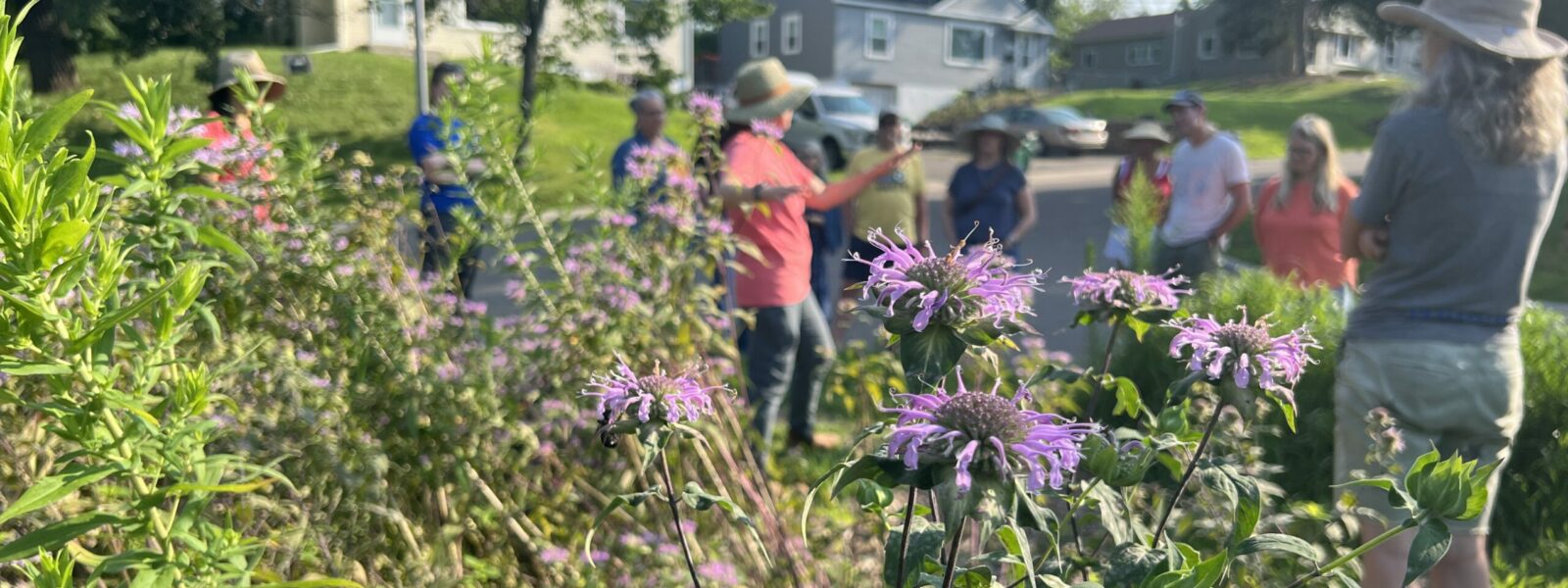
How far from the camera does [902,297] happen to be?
47.4 inches

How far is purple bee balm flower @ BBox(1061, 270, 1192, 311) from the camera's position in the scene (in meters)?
1.64

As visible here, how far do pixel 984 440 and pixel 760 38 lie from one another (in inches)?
1664

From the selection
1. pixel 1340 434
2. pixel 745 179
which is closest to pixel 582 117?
pixel 745 179

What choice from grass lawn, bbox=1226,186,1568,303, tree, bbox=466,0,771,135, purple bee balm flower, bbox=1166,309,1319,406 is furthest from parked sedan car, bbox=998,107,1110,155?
purple bee balm flower, bbox=1166,309,1319,406

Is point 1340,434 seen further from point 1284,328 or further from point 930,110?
point 930,110

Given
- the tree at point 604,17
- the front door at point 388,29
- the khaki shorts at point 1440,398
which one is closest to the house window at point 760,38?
the front door at point 388,29

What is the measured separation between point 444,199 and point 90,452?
12.8 ft

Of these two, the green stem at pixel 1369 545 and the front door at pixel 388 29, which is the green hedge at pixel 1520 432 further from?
the front door at pixel 388 29

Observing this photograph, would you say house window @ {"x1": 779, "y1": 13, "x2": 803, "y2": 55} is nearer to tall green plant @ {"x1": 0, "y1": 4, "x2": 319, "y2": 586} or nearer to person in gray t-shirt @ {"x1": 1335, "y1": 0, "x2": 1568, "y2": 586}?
person in gray t-shirt @ {"x1": 1335, "y1": 0, "x2": 1568, "y2": 586}

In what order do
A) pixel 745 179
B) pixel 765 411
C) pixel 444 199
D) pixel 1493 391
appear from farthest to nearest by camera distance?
pixel 444 199, pixel 765 411, pixel 745 179, pixel 1493 391

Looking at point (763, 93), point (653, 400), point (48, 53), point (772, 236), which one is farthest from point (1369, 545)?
→ point (48, 53)

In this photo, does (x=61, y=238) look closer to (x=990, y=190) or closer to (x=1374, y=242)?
(x=1374, y=242)

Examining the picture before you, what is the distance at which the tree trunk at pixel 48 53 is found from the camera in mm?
20094

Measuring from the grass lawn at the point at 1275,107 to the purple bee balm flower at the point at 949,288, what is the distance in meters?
29.6
